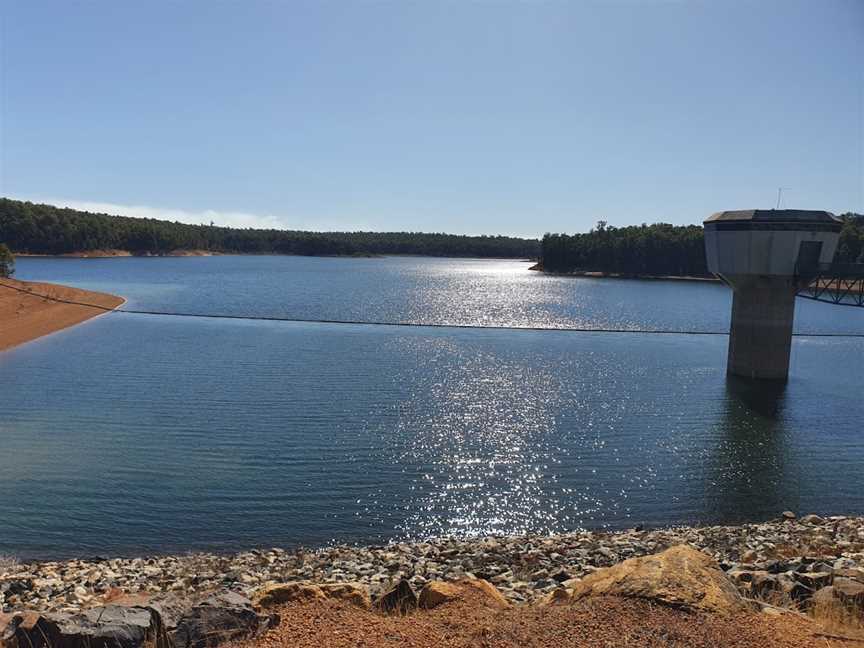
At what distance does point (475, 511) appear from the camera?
67.2 feet

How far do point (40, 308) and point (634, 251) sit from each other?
139m

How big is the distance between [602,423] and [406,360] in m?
18.4

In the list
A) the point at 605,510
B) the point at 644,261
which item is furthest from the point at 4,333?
the point at 644,261

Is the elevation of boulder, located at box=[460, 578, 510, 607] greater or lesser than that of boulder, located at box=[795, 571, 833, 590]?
lesser

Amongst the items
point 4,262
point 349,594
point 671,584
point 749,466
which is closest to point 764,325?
point 749,466

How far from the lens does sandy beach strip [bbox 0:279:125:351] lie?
5644 centimetres

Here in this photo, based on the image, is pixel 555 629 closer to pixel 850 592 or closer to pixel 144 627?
pixel 850 592

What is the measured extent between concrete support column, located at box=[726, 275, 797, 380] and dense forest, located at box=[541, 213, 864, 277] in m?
124

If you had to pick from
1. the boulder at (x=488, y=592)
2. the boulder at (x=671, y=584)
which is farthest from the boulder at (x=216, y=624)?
the boulder at (x=671, y=584)

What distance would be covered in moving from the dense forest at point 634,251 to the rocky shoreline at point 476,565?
153306 millimetres

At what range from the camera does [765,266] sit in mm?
41344

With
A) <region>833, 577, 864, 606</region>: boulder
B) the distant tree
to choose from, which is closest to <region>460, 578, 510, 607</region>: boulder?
<region>833, 577, 864, 606</region>: boulder

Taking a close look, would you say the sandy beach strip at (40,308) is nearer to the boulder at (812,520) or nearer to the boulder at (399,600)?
the boulder at (399,600)

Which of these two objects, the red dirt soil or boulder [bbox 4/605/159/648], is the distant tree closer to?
boulder [bbox 4/605/159/648]
